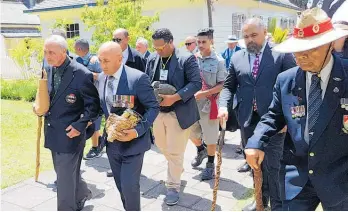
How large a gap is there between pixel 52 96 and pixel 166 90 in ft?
4.10

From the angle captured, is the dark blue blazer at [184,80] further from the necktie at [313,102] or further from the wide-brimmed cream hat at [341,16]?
the necktie at [313,102]

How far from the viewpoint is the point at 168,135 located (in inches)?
178

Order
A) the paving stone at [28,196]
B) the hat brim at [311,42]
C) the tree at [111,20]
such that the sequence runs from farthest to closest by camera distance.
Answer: the tree at [111,20] → the paving stone at [28,196] → the hat brim at [311,42]

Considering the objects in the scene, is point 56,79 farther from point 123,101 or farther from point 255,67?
point 255,67

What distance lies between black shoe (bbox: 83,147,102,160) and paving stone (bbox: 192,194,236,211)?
2.43 m

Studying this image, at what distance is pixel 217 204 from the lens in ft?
14.5

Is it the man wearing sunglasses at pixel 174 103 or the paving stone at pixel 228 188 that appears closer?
the man wearing sunglasses at pixel 174 103

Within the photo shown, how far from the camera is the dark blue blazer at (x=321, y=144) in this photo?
Result: 2342mm

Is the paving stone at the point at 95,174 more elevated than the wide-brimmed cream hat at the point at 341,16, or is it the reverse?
the wide-brimmed cream hat at the point at 341,16

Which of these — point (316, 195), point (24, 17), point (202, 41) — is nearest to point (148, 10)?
point (202, 41)

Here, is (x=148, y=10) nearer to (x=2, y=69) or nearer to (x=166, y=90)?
(x=2, y=69)

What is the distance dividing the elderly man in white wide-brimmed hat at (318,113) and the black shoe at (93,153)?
14.1 ft

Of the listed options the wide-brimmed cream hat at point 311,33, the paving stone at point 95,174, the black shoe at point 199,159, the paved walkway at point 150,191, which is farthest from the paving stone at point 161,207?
the wide-brimmed cream hat at point 311,33

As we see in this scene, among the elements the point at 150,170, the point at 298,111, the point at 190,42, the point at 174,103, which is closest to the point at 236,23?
the point at 190,42
